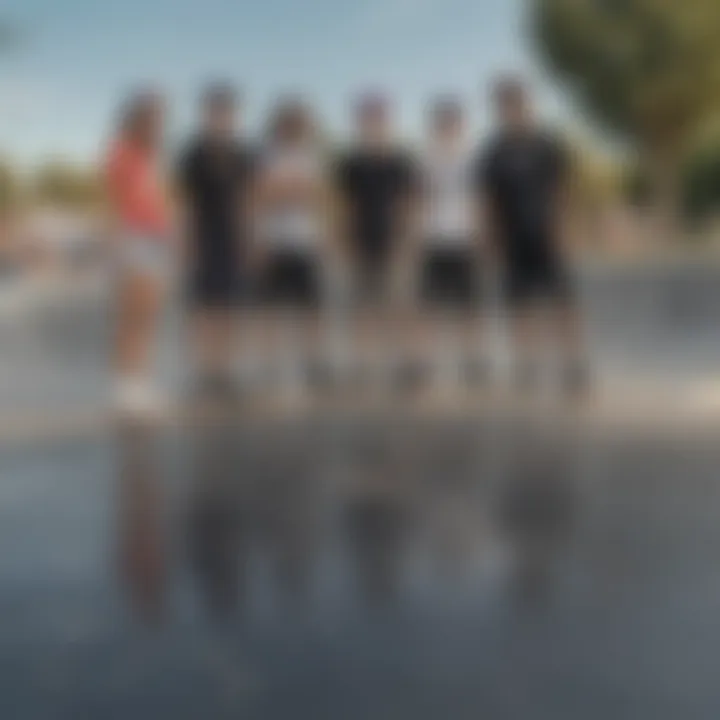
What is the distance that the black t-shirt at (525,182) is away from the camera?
7.70 m

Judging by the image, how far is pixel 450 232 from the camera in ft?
26.2

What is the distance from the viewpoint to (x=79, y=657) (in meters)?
3.61

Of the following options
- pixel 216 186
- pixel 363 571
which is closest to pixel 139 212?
pixel 216 186

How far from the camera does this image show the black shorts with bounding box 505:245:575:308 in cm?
785

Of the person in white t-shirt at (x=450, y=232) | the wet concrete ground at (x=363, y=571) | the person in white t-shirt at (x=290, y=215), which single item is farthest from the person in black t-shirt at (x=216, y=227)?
the person in white t-shirt at (x=450, y=232)

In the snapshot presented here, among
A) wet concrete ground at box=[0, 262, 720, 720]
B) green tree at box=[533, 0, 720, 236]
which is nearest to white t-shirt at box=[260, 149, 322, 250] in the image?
wet concrete ground at box=[0, 262, 720, 720]

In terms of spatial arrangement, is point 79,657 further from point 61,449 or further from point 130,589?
point 61,449

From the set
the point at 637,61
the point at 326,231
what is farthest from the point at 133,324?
the point at 637,61

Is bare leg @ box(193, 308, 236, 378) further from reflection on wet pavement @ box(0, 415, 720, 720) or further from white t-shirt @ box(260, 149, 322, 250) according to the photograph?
reflection on wet pavement @ box(0, 415, 720, 720)

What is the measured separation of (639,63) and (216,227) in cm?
2183

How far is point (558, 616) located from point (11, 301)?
11339 millimetres

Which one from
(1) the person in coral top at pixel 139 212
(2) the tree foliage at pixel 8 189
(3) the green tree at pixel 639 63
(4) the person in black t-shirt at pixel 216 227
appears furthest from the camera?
(3) the green tree at pixel 639 63

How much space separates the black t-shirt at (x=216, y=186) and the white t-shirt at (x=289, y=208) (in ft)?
0.53

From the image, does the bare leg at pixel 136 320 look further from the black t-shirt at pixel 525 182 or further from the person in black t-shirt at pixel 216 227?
the black t-shirt at pixel 525 182
